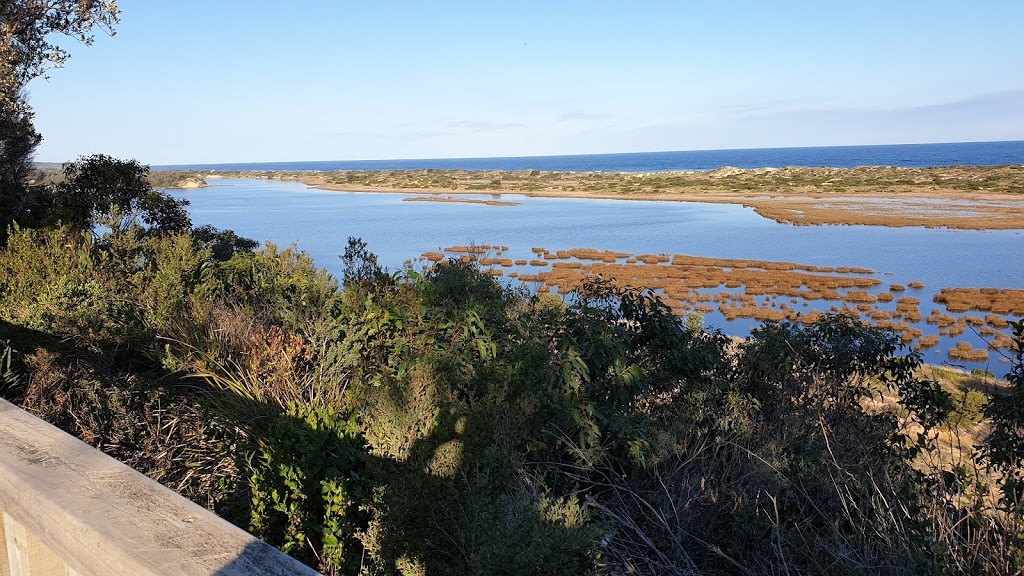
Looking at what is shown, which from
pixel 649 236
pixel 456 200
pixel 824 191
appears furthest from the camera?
pixel 456 200

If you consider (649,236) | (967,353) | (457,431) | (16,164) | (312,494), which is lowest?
(967,353)

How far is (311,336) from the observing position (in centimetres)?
465

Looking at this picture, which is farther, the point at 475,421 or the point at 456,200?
the point at 456,200

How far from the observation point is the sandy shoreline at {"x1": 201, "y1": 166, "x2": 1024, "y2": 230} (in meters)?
51.1

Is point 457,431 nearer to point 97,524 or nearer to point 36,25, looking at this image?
point 97,524

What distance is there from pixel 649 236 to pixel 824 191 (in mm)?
35897

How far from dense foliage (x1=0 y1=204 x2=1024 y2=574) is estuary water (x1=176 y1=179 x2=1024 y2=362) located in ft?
56.3

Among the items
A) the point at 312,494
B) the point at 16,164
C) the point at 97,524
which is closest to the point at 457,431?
the point at 312,494

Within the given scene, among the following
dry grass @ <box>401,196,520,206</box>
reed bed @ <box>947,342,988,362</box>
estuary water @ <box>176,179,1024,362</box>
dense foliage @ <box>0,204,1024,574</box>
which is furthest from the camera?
dry grass @ <box>401,196,520,206</box>

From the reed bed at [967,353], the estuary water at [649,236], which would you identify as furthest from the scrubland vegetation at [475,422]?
the estuary water at [649,236]

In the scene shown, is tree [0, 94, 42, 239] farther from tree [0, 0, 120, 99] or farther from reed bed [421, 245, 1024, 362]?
reed bed [421, 245, 1024, 362]

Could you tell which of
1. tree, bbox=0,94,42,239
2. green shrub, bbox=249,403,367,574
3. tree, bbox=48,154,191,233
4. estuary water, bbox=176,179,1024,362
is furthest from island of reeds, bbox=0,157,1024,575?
estuary water, bbox=176,179,1024,362

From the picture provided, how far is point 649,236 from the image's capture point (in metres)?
47.2

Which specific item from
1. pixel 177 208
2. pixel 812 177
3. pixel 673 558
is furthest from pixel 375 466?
pixel 812 177
